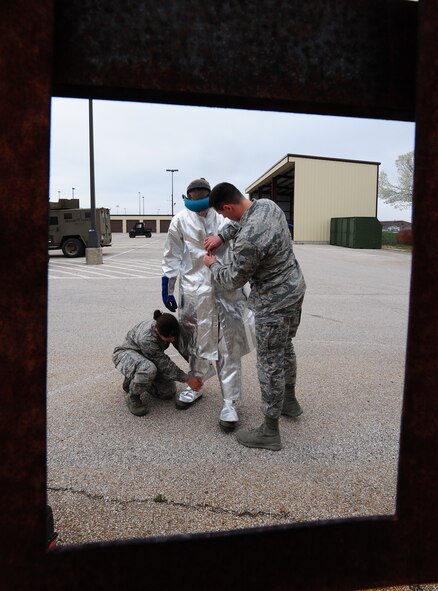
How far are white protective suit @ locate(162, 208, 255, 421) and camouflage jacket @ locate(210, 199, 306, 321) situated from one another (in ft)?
1.35

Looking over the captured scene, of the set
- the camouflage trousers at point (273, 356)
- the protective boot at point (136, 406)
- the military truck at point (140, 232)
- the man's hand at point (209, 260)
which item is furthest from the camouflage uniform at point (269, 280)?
the military truck at point (140, 232)

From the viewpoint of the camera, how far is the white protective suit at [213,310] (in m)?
3.03

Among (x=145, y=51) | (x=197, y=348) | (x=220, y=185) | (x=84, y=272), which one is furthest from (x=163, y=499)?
(x=84, y=272)

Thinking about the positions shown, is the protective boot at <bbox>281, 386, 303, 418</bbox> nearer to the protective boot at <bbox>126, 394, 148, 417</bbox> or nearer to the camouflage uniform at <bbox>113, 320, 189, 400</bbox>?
the camouflage uniform at <bbox>113, 320, 189, 400</bbox>

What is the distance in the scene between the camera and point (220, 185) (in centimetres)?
260

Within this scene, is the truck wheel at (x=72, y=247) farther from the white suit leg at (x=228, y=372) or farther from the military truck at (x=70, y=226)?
the white suit leg at (x=228, y=372)

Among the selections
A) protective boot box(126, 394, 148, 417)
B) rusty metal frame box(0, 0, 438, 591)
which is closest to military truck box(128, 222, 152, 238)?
protective boot box(126, 394, 148, 417)

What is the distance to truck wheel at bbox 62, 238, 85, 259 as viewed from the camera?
1802cm

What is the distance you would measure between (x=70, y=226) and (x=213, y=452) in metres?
16.6

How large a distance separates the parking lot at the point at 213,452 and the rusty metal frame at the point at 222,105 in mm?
1076

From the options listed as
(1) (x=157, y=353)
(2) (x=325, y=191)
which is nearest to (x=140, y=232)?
(2) (x=325, y=191)

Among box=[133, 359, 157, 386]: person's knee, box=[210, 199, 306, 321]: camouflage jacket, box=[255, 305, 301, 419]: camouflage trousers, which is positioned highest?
box=[210, 199, 306, 321]: camouflage jacket

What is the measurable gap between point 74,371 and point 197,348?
145 cm

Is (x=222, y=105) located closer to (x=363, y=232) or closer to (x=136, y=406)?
(x=136, y=406)
